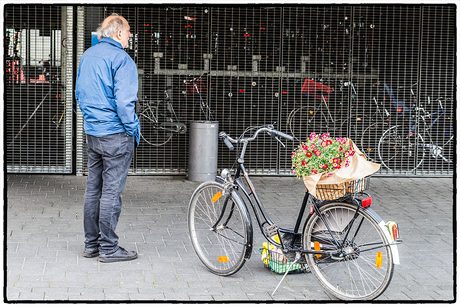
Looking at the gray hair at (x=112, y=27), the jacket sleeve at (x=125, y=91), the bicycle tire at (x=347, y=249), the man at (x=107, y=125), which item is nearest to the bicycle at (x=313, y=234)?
the bicycle tire at (x=347, y=249)

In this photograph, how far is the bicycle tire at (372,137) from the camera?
9.80m

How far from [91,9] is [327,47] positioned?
363cm

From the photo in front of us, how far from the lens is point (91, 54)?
4.79 m

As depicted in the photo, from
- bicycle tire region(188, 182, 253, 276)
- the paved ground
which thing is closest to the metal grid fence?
the paved ground

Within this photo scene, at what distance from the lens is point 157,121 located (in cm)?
937

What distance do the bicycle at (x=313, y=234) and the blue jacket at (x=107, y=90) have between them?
81 cm

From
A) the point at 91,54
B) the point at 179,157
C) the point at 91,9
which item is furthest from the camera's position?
the point at 179,157

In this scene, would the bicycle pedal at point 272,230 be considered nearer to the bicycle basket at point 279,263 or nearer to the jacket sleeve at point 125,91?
the bicycle basket at point 279,263

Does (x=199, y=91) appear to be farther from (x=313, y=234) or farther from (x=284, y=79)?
(x=313, y=234)

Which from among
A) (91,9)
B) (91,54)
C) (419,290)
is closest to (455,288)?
(419,290)

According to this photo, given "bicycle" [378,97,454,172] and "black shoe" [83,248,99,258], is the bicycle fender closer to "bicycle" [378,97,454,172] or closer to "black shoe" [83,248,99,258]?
"black shoe" [83,248,99,258]

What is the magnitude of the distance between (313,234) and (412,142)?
615cm

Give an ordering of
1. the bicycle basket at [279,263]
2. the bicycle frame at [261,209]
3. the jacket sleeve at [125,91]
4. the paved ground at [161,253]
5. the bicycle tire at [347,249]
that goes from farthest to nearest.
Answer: the jacket sleeve at [125,91] < the bicycle basket at [279,263] < the bicycle frame at [261,209] < the paved ground at [161,253] < the bicycle tire at [347,249]

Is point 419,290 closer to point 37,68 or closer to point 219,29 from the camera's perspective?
point 219,29
